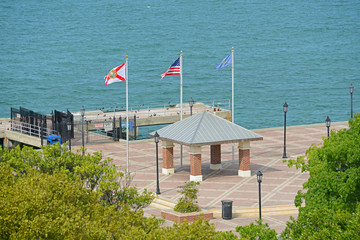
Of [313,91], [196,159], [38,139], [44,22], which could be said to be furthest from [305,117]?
[44,22]

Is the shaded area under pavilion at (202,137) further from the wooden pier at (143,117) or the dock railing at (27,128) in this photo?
the wooden pier at (143,117)

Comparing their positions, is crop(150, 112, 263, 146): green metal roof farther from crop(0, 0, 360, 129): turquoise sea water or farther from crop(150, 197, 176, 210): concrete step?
crop(0, 0, 360, 129): turquoise sea water

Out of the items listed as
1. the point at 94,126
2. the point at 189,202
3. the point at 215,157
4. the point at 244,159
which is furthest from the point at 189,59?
the point at 189,202

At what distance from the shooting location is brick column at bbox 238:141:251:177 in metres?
45.6

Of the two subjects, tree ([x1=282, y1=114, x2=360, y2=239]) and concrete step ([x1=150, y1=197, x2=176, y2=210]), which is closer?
tree ([x1=282, y1=114, x2=360, y2=239])

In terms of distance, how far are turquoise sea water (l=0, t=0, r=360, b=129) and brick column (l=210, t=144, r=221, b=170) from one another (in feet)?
144

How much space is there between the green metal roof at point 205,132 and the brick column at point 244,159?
62 centimetres

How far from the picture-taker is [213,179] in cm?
4547

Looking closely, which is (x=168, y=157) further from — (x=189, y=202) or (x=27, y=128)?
(x=27, y=128)

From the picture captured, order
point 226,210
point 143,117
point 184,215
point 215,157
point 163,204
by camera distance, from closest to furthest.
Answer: point 184,215
point 226,210
point 163,204
point 215,157
point 143,117

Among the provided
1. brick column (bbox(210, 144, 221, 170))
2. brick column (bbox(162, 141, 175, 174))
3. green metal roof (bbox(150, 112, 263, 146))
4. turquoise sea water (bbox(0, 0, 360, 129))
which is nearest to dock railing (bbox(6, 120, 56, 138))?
brick column (bbox(162, 141, 175, 174))

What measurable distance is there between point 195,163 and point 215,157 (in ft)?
10.4

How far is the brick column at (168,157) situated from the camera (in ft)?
153

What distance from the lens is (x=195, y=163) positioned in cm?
4472
